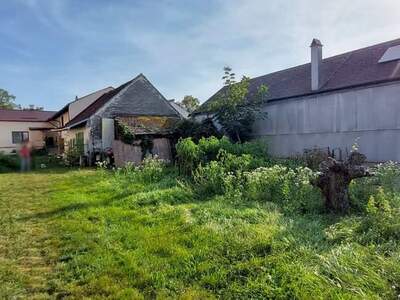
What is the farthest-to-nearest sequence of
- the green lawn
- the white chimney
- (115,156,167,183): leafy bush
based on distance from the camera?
the white chimney, (115,156,167,183): leafy bush, the green lawn

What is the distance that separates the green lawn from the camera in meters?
3.01

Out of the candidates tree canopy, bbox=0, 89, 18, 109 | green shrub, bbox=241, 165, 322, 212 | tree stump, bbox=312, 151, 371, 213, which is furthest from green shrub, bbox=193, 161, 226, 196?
tree canopy, bbox=0, 89, 18, 109

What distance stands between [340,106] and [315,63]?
7.97 feet

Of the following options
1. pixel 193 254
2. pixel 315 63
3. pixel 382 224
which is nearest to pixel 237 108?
pixel 315 63

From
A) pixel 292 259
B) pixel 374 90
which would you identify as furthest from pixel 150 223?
pixel 374 90

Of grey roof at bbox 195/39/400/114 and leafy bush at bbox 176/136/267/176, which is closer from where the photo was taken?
leafy bush at bbox 176/136/267/176

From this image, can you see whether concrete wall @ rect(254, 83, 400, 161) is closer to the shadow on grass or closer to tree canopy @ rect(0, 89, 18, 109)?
the shadow on grass

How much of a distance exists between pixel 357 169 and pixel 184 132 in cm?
1175

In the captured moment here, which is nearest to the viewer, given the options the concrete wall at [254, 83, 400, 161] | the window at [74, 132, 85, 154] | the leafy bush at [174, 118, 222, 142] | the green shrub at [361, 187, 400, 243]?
the green shrub at [361, 187, 400, 243]

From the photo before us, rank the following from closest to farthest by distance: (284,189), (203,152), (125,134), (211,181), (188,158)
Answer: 1. (284,189)
2. (211,181)
3. (188,158)
4. (203,152)
5. (125,134)

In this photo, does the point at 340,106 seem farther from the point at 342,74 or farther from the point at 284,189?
the point at 284,189

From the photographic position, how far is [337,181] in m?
5.64

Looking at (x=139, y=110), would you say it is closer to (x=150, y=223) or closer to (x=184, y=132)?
(x=184, y=132)

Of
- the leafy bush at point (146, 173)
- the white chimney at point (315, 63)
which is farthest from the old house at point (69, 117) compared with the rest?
the white chimney at point (315, 63)
